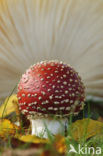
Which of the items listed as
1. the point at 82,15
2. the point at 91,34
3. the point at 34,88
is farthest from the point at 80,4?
the point at 34,88

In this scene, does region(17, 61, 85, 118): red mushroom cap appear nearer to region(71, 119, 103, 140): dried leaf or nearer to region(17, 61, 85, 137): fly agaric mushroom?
region(17, 61, 85, 137): fly agaric mushroom

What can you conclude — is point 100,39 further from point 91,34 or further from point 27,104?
point 27,104

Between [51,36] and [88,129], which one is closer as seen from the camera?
[88,129]

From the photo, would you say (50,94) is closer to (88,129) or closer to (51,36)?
(88,129)

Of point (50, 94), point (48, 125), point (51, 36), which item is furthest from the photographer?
point (51, 36)

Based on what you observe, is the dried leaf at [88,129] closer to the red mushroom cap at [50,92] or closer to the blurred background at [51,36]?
the red mushroom cap at [50,92]

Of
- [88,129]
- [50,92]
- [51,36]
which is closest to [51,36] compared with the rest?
[51,36]

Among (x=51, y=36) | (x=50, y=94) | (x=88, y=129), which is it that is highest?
(x=51, y=36)
